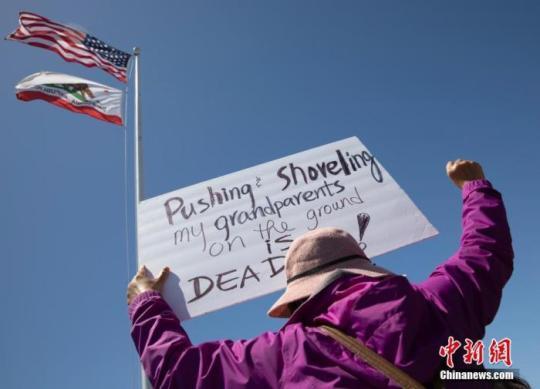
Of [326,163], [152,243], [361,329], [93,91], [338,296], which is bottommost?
[361,329]

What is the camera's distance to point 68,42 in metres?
8.23

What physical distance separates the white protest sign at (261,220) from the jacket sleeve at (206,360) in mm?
972

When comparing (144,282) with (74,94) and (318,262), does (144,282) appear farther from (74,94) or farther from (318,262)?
(74,94)

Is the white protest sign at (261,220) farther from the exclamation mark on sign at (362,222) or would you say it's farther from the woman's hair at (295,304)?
the woman's hair at (295,304)

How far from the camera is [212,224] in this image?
347cm

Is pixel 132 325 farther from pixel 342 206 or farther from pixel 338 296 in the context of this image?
pixel 342 206

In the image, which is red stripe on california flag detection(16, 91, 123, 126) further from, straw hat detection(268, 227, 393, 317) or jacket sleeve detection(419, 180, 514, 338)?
jacket sleeve detection(419, 180, 514, 338)

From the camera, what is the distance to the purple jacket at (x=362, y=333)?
1483mm

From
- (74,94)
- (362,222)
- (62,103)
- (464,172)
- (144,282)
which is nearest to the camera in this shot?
(464,172)

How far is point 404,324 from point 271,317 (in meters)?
0.85

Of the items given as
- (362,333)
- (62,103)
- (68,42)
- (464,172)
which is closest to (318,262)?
(362,333)

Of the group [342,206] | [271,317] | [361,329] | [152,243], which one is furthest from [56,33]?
[361,329]

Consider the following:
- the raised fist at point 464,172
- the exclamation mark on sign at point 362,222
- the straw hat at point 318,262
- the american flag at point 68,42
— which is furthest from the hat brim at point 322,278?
the american flag at point 68,42

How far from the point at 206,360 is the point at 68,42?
27.5 ft
